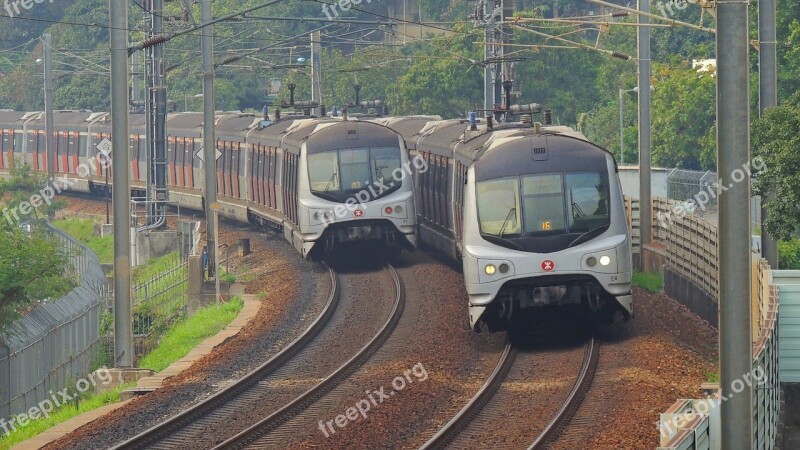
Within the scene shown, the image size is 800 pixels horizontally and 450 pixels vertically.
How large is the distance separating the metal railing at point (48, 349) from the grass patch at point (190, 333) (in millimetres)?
1304

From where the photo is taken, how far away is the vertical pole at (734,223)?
34.6 feet

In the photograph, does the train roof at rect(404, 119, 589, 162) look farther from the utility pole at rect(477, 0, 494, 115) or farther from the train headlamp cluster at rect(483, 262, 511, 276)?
the train headlamp cluster at rect(483, 262, 511, 276)

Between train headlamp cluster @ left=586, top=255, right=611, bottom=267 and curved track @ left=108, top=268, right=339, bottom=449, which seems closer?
curved track @ left=108, top=268, right=339, bottom=449

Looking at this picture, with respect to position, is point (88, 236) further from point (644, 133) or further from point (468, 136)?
point (468, 136)

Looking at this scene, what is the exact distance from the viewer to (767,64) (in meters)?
21.4

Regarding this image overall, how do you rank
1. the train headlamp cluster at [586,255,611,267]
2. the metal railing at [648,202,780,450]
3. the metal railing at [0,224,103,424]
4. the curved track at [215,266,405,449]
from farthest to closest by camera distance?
the metal railing at [0,224,103,424]
the train headlamp cluster at [586,255,611,267]
the curved track at [215,266,405,449]
the metal railing at [648,202,780,450]

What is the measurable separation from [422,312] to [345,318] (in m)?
1.27

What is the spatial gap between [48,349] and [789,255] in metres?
13.3

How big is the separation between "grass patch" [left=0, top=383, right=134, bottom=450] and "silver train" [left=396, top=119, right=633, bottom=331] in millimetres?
5155

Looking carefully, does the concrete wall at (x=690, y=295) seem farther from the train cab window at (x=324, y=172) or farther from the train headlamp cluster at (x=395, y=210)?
the train cab window at (x=324, y=172)

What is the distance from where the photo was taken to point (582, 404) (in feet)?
55.7

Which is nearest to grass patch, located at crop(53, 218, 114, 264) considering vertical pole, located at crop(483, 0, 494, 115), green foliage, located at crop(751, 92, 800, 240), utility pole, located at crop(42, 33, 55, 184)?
utility pole, located at crop(42, 33, 55, 184)

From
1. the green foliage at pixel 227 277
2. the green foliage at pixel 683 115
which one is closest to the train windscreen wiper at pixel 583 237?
the green foliage at pixel 227 277

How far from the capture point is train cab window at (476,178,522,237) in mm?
20266
